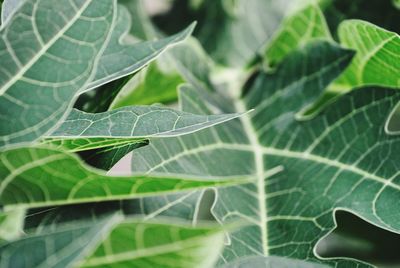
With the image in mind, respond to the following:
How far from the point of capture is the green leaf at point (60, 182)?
44cm

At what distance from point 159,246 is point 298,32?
65 cm

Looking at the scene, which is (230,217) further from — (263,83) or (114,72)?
(263,83)

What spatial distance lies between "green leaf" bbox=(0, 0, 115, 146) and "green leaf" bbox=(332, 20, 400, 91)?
12.6 inches

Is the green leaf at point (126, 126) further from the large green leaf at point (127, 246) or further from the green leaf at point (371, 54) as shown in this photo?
the green leaf at point (371, 54)

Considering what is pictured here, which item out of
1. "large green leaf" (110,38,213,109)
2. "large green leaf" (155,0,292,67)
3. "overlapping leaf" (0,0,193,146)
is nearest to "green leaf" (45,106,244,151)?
"overlapping leaf" (0,0,193,146)

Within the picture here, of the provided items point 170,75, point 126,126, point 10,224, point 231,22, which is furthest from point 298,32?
point 10,224

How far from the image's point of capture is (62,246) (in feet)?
1.21

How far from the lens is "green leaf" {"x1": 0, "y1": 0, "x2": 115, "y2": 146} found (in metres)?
0.46

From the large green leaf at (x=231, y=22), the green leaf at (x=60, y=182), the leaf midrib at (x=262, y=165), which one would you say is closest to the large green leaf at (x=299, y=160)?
the leaf midrib at (x=262, y=165)

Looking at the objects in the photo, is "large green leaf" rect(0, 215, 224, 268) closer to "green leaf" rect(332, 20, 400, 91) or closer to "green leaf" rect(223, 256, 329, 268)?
"green leaf" rect(223, 256, 329, 268)

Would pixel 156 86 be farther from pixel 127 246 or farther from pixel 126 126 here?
pixel 127 246

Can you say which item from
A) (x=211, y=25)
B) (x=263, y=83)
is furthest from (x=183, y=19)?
(x=263, y=83)

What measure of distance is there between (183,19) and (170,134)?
0.78 m

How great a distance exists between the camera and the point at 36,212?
0.51 m
